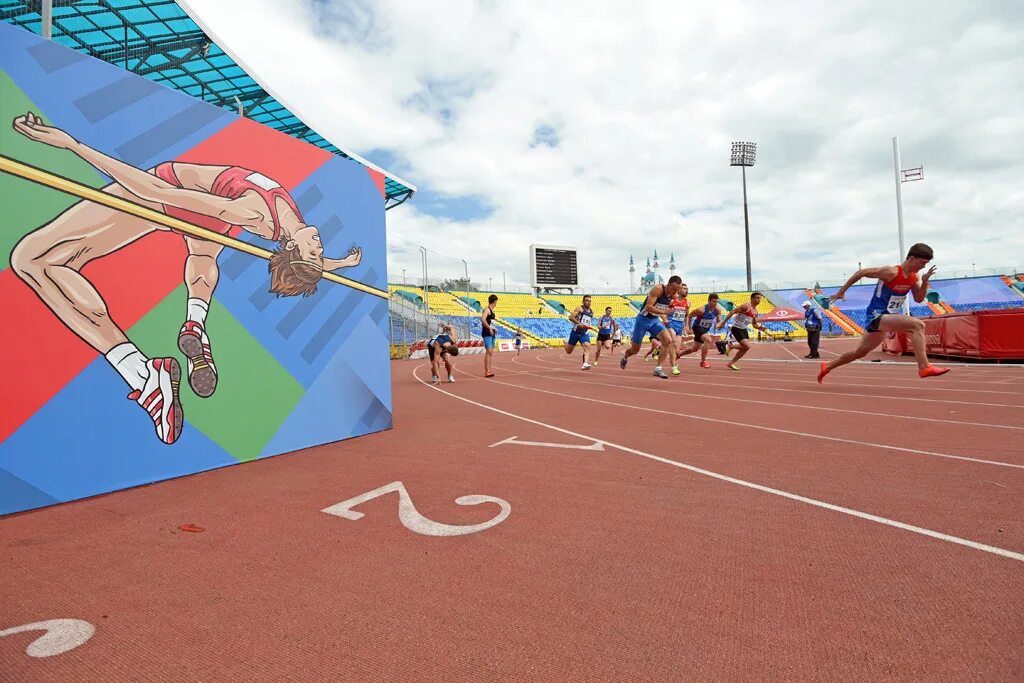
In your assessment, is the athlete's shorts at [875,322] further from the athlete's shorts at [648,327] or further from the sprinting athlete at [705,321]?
the sprinting athlete at [705,321]

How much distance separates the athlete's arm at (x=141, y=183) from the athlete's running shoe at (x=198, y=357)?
1.00 m

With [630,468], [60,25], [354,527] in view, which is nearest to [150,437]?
[354,527]

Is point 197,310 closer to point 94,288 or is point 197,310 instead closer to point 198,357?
point 198,357

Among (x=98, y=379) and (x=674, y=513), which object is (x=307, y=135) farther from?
(x=674, y=513)

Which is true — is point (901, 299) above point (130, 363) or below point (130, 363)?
above

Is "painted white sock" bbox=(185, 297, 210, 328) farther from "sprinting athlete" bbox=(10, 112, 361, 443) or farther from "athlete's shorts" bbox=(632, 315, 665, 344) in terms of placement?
"athlete's shorts" bbox=(632, 315, 665, 344)

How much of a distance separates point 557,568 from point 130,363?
3.57m

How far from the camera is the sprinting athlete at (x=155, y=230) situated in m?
3.54

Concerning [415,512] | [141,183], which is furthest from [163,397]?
[415,512]

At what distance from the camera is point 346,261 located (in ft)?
19.0

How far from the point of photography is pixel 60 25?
13875 millimetres

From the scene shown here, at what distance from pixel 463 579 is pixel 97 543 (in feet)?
6.87

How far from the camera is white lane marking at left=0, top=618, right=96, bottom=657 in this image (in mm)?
1790

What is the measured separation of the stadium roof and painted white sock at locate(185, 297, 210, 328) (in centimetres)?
954
